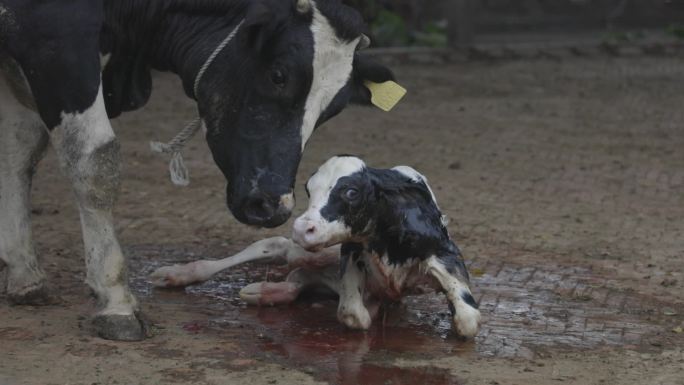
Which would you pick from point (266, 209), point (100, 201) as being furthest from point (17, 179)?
point (266, 209)

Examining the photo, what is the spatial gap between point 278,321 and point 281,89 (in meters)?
1.08

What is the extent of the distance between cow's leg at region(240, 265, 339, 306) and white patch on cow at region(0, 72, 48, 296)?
3.23ft

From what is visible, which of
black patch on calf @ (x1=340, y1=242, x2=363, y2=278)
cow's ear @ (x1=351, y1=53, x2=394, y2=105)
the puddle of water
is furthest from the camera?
cow's ear @ (x1=351, y1=53, x2=394, y2=105)

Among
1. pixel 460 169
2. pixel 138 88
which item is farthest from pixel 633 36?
pixel 138 88


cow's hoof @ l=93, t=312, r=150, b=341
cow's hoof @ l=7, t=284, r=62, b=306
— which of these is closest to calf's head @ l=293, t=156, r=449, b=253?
cow's hoof @ l=93, t=312, r=150, b=341

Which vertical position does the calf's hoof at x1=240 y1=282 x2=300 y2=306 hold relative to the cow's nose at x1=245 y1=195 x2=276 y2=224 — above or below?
below

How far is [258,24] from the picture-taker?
541cm

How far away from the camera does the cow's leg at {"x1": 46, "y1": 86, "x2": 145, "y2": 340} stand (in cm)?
536

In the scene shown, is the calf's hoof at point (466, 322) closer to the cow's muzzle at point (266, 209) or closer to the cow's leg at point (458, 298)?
the cow's leg at point (458, 298)

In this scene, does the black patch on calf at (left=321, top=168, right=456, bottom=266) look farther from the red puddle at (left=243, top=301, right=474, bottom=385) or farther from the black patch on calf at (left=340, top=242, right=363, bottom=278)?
the red puddle at (left=243, top=301, right=474, bottom=385)

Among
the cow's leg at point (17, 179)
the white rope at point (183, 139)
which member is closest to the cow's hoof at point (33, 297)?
the cow's leg at point (17, 179)

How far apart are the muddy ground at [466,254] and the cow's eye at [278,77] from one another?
1.08 m

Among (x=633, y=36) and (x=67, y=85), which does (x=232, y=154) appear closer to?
(x=67, y=85)

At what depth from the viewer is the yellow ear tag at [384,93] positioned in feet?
19.5
